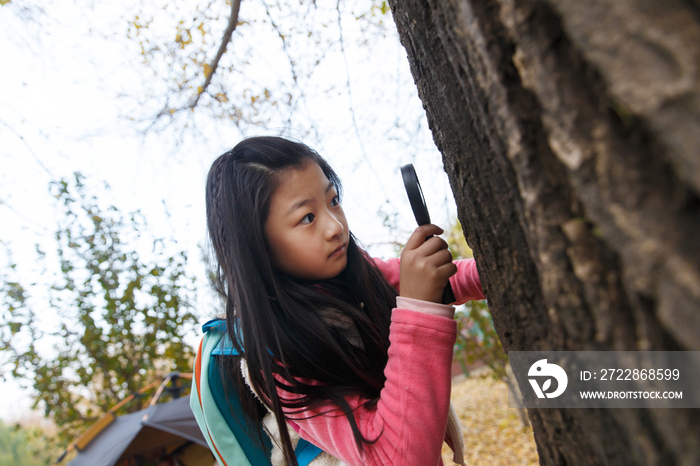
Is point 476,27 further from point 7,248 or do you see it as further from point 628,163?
point 7,248

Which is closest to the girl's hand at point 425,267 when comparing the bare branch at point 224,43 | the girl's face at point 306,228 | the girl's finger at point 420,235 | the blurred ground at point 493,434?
the girl's finger at point 420,235

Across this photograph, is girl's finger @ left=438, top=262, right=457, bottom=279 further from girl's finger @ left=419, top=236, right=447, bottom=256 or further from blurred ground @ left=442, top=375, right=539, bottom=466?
blurred ground @ left=442, top=375, right=539, bottom=466

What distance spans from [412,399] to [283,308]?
46cm

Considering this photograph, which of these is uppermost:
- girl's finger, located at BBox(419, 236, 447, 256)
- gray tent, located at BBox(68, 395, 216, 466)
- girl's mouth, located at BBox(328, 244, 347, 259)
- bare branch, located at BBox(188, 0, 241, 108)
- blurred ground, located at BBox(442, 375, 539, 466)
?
bare branch, located at BBox(188, 0, 241, 108)

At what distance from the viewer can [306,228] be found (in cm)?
116

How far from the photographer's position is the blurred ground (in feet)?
13.6

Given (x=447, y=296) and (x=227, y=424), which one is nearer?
(x=447, y=296)

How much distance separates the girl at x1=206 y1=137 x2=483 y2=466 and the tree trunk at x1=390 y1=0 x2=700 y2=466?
11.2 inches

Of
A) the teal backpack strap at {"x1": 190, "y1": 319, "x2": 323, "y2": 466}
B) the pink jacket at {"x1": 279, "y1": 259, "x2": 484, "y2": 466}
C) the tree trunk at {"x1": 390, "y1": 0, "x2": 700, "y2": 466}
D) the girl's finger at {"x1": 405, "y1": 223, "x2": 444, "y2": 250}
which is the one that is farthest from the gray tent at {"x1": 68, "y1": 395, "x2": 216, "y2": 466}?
the tree trunk at {"x1": 390, "y1": 0, "x2": 700, "y2": 466}

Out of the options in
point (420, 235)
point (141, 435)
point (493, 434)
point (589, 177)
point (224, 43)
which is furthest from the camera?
point (493, 434)

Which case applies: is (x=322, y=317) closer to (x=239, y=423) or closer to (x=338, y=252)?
(x=338, y=252)

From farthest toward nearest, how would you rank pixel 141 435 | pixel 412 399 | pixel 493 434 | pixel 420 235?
pixel 493 434
pixel 141 435
pixel 420 235
pixel 412 399

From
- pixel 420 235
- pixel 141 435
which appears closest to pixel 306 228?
pixel 420 235

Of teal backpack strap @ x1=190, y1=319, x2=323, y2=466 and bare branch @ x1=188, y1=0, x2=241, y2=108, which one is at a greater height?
bare branch @ x1=188, y1=0, x2=241, y2=108
